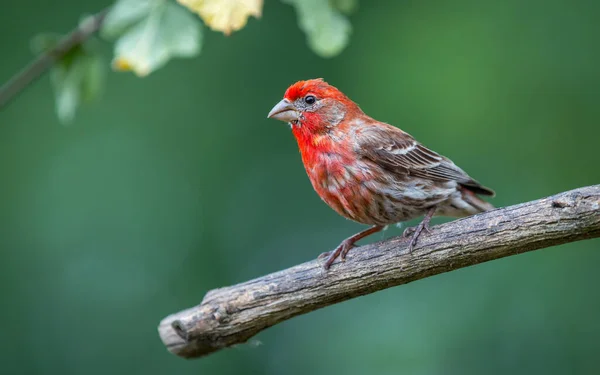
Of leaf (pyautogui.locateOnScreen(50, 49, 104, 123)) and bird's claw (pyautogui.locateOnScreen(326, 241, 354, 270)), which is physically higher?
leaf (pyautogui.locateOnScreen(50, 49, 104, 123))

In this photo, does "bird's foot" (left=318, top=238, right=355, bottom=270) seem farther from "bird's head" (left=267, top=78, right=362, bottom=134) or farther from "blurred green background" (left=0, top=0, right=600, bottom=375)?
"blurred green background" (left=0, top=0, right=600, bottom=375)

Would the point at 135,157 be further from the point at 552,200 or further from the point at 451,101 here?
the point at 552,200

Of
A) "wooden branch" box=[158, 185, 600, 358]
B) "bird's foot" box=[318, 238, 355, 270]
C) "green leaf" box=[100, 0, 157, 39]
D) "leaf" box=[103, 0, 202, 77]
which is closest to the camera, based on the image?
"leaf" box=[103, 0, 202, 77]

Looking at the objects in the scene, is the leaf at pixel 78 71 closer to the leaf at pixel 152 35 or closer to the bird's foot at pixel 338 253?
the leaf at pixel 152 35

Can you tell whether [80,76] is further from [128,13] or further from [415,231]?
[415,231]

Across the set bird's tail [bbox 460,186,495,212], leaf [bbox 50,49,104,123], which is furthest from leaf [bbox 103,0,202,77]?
bird's tail [bbox 460,186,495,212]

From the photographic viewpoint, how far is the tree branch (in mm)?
4094

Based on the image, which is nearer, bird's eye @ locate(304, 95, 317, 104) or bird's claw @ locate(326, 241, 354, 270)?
bird's claw @ locate(326, 241, 354, 270)

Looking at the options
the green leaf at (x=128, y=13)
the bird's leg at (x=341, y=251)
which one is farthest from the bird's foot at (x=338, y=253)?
the green leaf at (x=128, y=13)

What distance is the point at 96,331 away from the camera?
25.7 feet

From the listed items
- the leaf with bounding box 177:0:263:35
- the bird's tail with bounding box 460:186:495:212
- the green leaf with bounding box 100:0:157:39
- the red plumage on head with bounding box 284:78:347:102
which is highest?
the red plumage on head with bounding box 284:78:347:102

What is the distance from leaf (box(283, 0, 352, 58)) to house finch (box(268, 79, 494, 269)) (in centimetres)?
144

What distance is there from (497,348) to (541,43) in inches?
133

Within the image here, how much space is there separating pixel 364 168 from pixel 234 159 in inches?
133
